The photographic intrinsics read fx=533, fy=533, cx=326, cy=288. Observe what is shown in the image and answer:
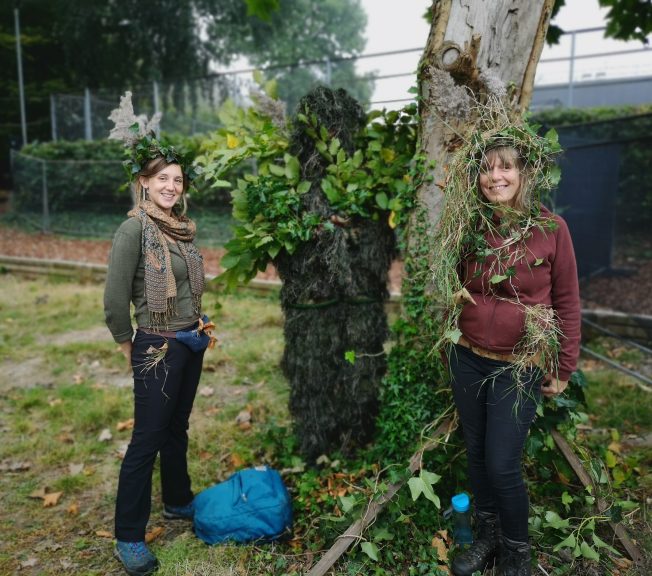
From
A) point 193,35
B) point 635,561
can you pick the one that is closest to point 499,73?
point 635,561

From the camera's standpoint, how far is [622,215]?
5.17 metres

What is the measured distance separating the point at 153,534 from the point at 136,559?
1.06ft

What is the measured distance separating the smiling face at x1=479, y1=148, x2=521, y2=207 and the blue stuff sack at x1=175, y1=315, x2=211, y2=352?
5.03 feet

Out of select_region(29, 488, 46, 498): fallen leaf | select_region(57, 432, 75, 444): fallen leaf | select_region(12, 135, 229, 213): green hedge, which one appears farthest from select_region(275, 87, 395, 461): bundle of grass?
select_region(12, 135, 229, 213): green hedge

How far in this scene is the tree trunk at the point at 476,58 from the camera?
255 centimetres

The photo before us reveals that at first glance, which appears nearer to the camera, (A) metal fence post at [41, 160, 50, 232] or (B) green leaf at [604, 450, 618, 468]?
(B) green leaf at [604, 450, 618, 468]

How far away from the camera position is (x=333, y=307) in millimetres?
3010

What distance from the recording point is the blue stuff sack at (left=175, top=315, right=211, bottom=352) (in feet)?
8.50

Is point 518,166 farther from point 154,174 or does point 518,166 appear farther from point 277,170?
point 154,174

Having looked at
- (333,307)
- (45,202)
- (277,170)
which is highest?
(277,170)

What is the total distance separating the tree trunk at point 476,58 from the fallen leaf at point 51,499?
292 centimetres

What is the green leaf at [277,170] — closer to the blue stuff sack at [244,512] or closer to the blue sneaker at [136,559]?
the blue stuff sack at [244,512]

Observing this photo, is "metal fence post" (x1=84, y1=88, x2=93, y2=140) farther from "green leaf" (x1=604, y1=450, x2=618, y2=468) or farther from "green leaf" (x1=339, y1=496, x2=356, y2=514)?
"green leaf" (x1=604, y1=450, x2=618, y2=468)

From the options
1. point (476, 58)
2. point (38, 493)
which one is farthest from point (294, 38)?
point (38, 493)
